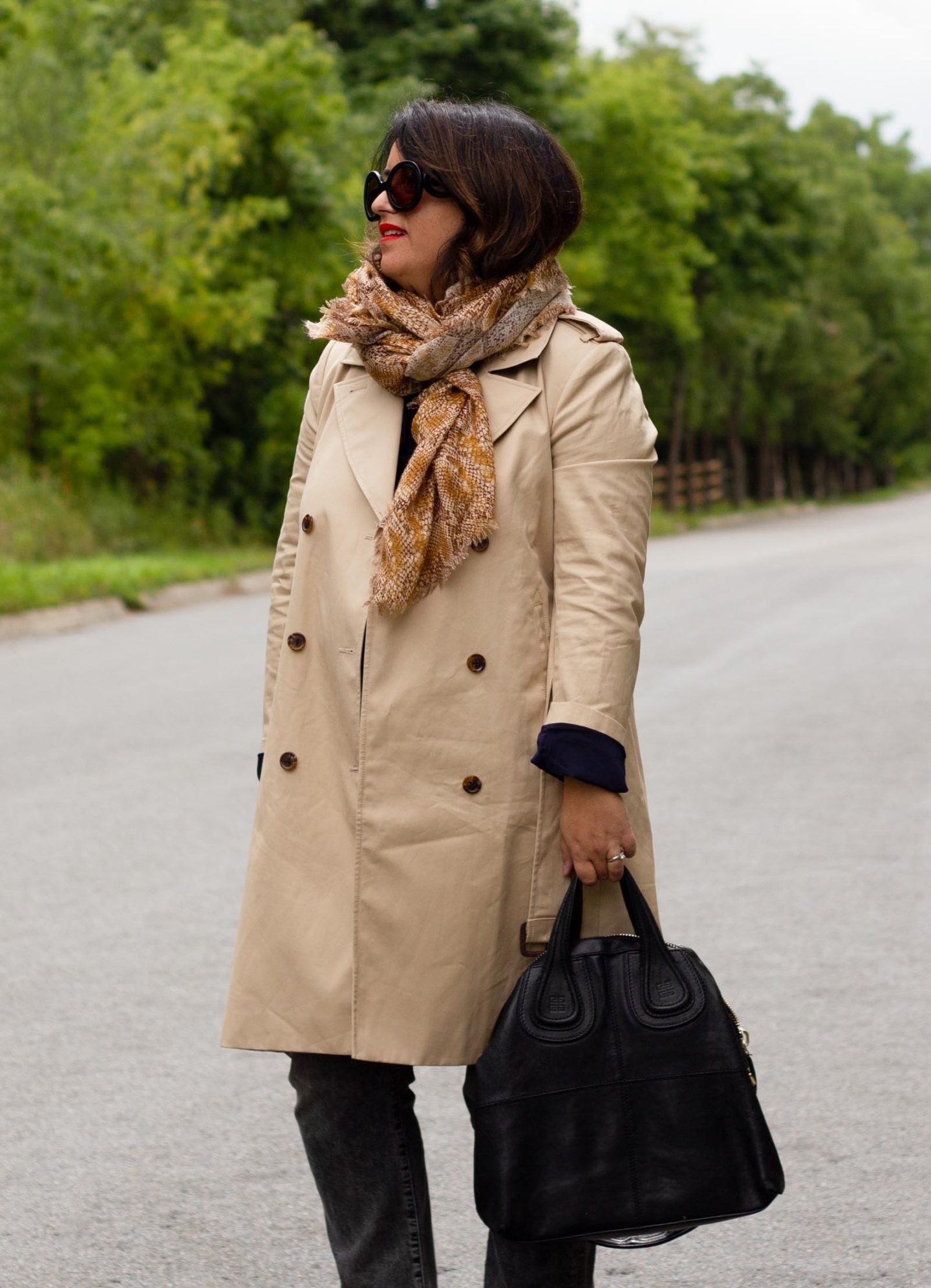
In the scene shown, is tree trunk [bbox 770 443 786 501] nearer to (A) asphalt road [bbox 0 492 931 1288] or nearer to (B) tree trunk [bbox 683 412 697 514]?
(B) tree trunk [bbox 683 412 697 514]

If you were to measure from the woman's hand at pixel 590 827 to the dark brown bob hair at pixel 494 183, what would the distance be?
724mm

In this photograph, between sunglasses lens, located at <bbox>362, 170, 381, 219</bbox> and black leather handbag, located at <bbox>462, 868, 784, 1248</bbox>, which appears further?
sunglasses lens, located at <bbox>362, 170, 381, 219</bbox>

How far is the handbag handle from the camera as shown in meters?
2.30

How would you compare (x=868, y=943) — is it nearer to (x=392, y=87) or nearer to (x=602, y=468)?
(x=602, y=468)

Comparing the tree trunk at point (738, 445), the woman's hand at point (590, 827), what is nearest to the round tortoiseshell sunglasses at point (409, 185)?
the woman's hand at point (590, 827)

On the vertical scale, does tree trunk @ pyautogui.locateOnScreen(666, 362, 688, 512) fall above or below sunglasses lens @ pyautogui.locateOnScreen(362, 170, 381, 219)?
below

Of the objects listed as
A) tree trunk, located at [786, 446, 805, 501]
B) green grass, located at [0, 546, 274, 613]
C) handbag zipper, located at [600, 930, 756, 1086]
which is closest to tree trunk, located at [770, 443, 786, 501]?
tree trunk, located at [786, 446, 805, 501]

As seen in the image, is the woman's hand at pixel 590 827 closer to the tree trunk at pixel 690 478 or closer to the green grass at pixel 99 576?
the green grass at pixel 99 576

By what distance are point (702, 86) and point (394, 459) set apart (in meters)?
40.4

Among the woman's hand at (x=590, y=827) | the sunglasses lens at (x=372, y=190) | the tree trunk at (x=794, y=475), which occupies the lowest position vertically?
the tree trunk at (x=794, y=475)

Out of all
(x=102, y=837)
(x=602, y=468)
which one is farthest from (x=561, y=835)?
(x=102, y=837)

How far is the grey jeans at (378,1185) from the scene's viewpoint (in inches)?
98.0

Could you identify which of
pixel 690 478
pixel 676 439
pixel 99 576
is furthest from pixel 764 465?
pixel 99 576

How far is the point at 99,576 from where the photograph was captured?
54.8ft
